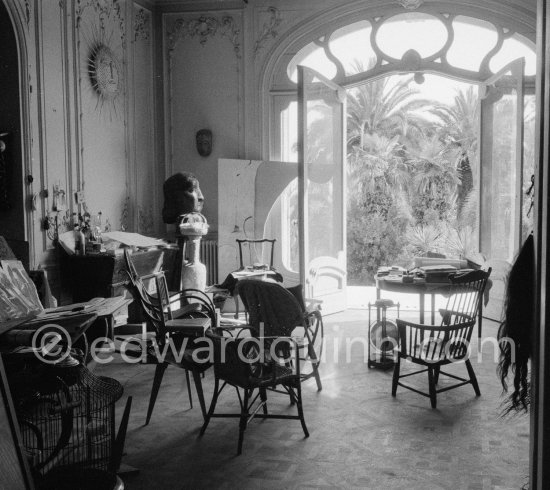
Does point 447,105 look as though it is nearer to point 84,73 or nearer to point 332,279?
point 332,279

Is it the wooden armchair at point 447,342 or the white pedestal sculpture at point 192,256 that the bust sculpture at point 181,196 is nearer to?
the white pedestal sculpture at point 192,256

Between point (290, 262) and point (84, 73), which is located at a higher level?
point (84, 73)

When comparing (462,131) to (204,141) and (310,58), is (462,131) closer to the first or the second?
(310,58)

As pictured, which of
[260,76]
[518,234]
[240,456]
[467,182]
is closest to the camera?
[240,456]

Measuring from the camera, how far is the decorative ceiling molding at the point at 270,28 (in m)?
8.76

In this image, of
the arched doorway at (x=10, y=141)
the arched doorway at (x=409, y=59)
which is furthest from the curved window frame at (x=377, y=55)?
the arched doorway at (x=10, y=141)

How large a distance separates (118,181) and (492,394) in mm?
5133

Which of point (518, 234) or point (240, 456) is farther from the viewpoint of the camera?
point (518, 234)

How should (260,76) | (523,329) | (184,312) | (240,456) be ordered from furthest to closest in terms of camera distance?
(260,76) → (184,312) → (240,456) → (523,329)

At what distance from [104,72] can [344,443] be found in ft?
17.8

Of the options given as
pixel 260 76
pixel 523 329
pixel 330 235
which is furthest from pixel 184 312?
pixel 260 76

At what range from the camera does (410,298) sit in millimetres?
10125

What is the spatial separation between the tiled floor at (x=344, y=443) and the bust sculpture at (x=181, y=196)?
3200mm

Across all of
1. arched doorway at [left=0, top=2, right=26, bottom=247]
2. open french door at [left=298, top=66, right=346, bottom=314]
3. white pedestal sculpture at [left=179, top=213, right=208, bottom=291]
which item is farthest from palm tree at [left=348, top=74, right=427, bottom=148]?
arched doorway at [left=0, top=2, right=26, bottom=247]
